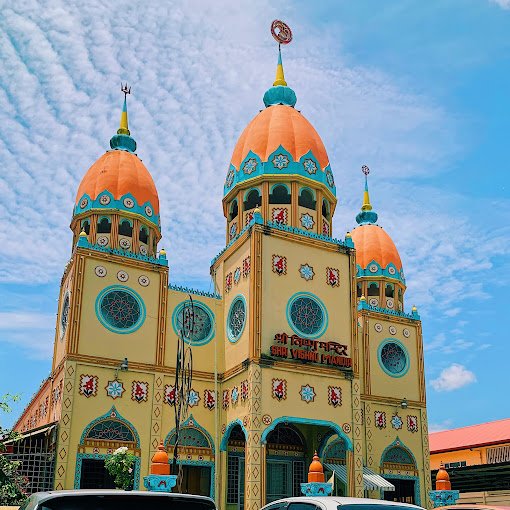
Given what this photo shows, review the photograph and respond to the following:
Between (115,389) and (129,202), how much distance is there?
8965mm

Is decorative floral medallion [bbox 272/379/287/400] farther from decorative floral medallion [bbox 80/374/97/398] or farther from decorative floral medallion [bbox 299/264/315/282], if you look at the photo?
decorative floral medallion [bbox 80/374/97/398]

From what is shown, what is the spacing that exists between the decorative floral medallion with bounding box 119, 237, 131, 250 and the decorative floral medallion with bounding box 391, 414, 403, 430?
13.8 meters

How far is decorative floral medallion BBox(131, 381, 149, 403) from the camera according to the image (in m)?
24.0

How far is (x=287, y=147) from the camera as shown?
28234 mm

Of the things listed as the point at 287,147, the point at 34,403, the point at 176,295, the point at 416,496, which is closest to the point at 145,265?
the point at 176,295

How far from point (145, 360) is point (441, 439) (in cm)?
2048

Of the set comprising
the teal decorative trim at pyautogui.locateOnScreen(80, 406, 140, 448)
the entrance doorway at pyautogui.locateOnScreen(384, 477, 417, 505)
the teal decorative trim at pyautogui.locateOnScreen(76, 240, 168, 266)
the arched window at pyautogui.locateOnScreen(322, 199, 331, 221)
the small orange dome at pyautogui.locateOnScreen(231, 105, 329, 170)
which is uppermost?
the small orange dome at pyautogui.locateOnScreen(231, 105, 329, 170)

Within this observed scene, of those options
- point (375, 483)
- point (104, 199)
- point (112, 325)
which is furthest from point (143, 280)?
point (375, 483)

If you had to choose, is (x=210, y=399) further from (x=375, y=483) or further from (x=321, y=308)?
(x=375, y=483)

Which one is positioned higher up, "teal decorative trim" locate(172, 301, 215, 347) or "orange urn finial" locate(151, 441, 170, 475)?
"teal decorative trim" locate(172, 301, 215, 347)

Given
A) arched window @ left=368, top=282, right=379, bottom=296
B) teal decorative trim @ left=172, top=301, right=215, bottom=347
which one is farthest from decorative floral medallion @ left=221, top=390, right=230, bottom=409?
arched window @ left=368, top=282, right=379, bottom=296

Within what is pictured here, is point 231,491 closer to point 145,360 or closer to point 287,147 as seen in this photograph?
point 145,360

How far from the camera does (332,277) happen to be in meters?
26.7

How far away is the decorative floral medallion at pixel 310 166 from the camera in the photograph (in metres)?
28.2
